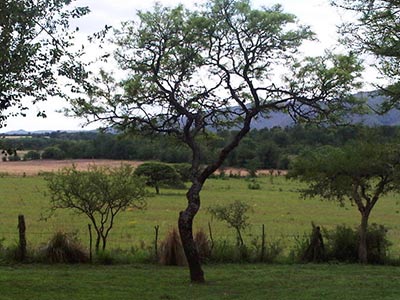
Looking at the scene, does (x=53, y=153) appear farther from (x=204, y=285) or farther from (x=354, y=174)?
(x=204, y=285)

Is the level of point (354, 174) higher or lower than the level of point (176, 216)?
higher

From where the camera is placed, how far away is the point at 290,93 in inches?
619

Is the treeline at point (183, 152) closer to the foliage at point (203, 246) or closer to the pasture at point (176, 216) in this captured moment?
the pasture at point (176, 216)

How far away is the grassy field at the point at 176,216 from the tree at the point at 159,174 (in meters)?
1.40

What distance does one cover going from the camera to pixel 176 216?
140ft

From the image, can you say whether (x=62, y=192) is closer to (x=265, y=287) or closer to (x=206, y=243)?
(x=206, y=243)

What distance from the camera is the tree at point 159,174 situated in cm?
6431

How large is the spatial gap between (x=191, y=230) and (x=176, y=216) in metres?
27.8

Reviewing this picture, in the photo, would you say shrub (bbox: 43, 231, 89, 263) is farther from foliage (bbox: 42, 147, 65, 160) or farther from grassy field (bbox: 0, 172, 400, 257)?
foliage (bbox: 42, 147, 65, 160)

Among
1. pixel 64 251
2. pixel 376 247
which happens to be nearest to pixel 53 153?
pixel 64 251

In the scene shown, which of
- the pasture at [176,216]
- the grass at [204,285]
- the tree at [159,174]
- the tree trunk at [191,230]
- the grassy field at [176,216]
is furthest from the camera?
the tree at [159,174]

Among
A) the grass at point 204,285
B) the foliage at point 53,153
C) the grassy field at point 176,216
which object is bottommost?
the grassy field at point 176,216

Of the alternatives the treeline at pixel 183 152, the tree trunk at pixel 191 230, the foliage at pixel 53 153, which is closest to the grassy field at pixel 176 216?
the treeline at pixel 183 152

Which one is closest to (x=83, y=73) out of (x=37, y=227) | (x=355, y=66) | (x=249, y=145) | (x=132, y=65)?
(x=132, y=65)
